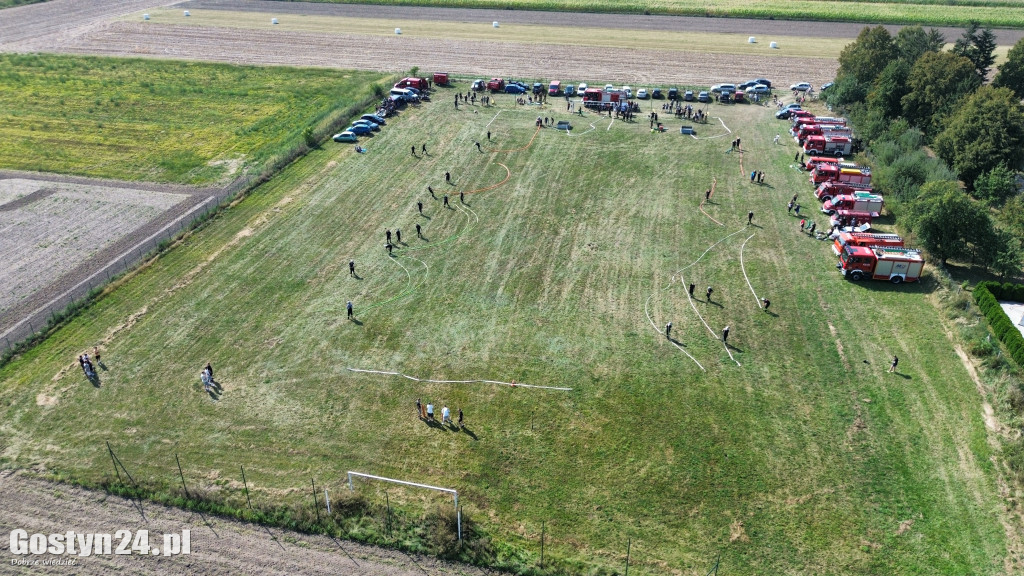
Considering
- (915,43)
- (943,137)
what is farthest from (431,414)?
(915,43)

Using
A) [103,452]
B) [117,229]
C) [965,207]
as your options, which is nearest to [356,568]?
[103,452]

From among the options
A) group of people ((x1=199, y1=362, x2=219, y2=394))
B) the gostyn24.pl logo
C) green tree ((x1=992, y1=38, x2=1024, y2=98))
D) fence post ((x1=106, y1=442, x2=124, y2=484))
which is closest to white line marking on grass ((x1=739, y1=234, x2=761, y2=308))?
group of people ((x1=199, y1=362, x2=219, y2=394))

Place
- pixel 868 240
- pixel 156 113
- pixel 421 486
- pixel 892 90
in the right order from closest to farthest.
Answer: pixel 421 486, pixel 868 240, pixel 892 90, pixel 156 113

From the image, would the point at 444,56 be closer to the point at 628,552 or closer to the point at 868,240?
the point at 868,240

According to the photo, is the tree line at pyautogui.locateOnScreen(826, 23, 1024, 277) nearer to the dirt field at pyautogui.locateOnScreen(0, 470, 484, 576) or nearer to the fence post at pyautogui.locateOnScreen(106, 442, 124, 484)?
the dirt field at pyautogui.locateOnScreen(0, 470, 484, 576)

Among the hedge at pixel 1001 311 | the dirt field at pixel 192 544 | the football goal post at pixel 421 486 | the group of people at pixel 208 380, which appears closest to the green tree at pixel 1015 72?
the hedge at pixel 1001 311

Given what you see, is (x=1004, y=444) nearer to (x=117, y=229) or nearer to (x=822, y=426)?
(x=822, y=426)

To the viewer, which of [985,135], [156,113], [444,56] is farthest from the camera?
[444,56]
